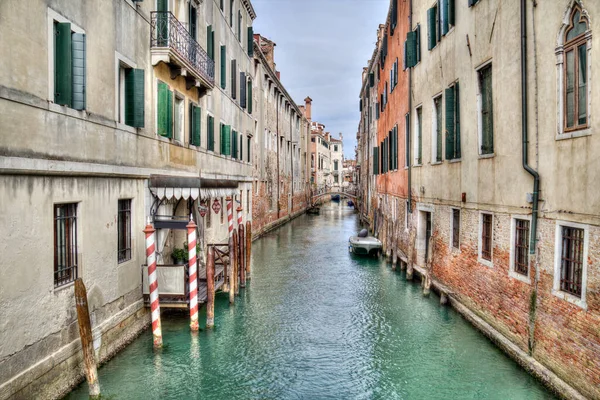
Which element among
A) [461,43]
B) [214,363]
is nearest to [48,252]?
[214,363]

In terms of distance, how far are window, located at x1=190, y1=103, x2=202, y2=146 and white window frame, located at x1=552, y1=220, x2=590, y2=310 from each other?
9255mm

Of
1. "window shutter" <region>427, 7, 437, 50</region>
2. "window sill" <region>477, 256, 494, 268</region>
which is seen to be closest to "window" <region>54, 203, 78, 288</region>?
"window sill" <region>477, 256, 494, 268</region>

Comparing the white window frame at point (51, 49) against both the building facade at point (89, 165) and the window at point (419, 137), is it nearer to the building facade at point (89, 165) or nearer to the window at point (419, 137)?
the building facade at point (89, 165)

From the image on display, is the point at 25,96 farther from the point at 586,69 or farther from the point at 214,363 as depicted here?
the point at 586,69

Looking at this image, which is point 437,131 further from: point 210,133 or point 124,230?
point 124,230

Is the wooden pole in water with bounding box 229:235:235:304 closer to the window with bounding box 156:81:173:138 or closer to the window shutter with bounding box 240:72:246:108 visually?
the window with bounding box 156:81:173:138

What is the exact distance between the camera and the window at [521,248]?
7703mm

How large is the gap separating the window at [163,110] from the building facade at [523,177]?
6.39 meters

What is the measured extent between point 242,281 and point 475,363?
763cm

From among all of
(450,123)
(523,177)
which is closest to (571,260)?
(523,177)

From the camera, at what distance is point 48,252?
625 centimetres

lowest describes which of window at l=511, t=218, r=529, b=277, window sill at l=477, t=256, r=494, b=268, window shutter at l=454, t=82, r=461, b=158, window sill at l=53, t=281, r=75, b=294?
window sill at l=477, t=256, r=494, b=268

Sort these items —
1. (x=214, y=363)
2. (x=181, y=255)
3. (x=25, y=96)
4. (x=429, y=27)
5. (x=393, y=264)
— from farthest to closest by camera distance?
(x=393, y=264)
(x=429, y=27)
(x=181, y=255)
(x=214, y=363)
(x=25, y=96)

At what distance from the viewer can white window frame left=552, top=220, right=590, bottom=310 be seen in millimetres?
5973
